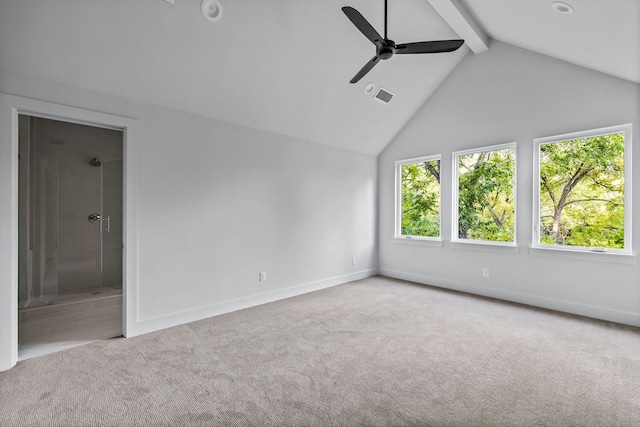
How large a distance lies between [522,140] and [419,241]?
2.12 metres

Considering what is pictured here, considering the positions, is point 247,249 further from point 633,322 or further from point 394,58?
point 633,322

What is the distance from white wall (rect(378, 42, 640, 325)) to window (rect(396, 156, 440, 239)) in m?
0.20

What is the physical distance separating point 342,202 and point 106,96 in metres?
3.51

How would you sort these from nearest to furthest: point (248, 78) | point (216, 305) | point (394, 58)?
1. point (248, 78)
2. point (216, 305)
3. point (394, 58)

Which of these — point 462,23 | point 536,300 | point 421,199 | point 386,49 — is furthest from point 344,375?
point 462,23

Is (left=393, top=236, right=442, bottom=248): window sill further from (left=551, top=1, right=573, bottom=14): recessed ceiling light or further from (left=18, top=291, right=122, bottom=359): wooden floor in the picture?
(left=18, top=291, right=122, bottom=359): wooden floor

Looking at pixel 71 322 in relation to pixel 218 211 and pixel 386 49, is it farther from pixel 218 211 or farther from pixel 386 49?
pixel 386 49

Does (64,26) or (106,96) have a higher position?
(64,26)

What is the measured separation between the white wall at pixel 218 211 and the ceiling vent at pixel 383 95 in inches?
43.7

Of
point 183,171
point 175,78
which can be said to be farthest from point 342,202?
point 175,78

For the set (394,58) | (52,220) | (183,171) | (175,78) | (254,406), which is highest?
(394,58)

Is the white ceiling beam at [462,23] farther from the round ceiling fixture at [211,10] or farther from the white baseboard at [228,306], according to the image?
the white baseboard at [228,306]

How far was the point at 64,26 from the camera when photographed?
2.42 meters

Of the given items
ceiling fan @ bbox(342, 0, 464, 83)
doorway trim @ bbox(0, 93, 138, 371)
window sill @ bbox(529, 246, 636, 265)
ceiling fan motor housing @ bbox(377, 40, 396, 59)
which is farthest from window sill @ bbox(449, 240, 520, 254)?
doorway trim @ bbox(0, 93, 138, 371)
